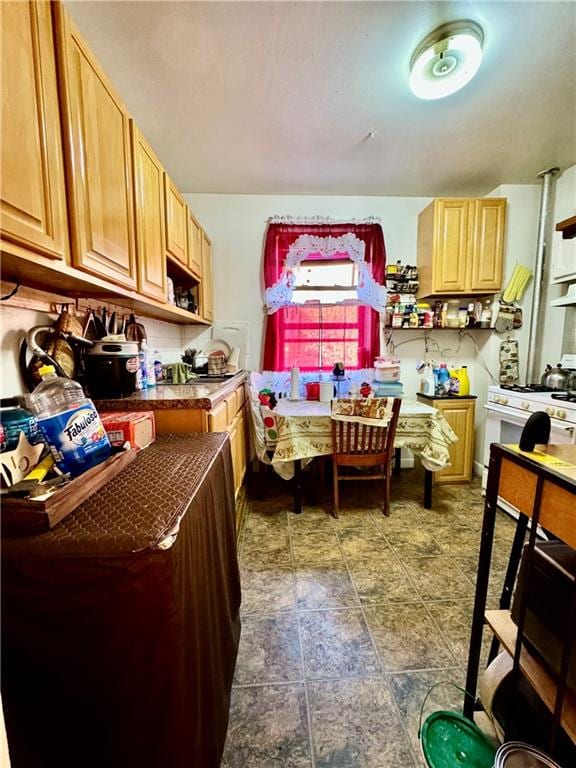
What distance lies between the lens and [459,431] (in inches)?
109

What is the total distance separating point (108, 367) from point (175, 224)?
1.12 m

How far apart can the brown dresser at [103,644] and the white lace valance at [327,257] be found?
2542mm

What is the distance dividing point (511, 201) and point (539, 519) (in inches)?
122

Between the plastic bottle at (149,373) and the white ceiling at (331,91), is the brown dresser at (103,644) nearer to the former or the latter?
the plastic bottle at (149,373)

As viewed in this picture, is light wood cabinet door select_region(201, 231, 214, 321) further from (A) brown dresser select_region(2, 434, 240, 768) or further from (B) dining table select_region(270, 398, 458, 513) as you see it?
(A) brown dresser select_region(2, 434, 240, 768)

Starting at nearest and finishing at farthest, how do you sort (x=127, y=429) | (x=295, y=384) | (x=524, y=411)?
(x=127, y=429) < (x=524, y=411) < (x=295, y=384)

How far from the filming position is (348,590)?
5.23ft

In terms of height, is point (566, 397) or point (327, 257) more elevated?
point (327, 257)

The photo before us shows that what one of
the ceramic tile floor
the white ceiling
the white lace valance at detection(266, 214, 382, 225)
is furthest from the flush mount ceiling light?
the ceramic tile floor

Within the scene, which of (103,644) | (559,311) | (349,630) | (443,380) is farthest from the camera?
(443,380)

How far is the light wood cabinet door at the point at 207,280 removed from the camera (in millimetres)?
2695

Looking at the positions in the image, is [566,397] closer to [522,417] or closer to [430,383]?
[522,417]

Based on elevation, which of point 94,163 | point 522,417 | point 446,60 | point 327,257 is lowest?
point 522,417

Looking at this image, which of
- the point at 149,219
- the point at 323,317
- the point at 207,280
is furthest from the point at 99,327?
the point at 323,317
